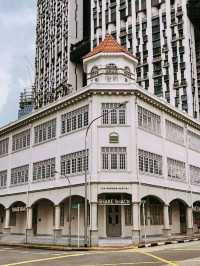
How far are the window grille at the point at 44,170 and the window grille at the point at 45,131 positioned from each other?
91.5 inches

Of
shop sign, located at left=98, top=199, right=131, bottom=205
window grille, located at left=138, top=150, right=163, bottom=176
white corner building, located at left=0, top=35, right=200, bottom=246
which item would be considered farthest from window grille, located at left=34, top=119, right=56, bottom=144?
shop sign, located at left=98, top=199, right=131, bottom=205

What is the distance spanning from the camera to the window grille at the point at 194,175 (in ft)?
145

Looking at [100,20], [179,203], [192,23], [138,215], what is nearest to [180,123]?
[179,203]

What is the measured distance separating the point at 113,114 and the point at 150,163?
560 centimetres

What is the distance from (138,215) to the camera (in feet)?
107

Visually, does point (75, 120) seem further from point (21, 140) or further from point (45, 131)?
point (21, 140)

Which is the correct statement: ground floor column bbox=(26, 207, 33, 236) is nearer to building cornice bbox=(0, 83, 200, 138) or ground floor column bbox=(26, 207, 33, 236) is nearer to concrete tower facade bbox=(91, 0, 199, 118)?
building cornice bbox=(0, 83, 200, 138)

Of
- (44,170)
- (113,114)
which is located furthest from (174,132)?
(44,170)

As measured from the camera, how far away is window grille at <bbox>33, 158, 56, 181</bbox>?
38906mm

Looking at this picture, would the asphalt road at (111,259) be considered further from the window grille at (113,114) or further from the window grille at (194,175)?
the window grille at (194,175)

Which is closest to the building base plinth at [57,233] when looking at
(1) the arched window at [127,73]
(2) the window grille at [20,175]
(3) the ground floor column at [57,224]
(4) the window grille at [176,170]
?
(3) the ground floor column at [57,224]

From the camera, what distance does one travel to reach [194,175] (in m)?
44.8

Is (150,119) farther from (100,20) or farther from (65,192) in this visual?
(100,20)

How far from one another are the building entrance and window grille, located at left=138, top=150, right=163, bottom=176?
4.06 metres
